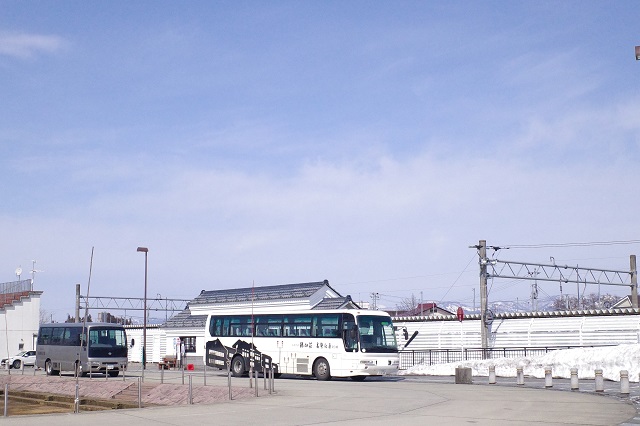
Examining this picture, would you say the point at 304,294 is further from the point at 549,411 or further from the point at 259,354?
the point at 549,411

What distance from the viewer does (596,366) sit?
3088 centimetres

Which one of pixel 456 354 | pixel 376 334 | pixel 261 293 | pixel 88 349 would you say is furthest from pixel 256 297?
pixel 376 334

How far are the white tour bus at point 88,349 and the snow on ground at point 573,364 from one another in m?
15.3

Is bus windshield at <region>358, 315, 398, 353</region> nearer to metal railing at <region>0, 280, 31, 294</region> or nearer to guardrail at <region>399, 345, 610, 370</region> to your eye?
guardrail at <region>399, 345, 610, 370</region>

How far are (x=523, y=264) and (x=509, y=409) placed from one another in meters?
35.0

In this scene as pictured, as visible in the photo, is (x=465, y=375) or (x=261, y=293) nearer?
(x=465, y=375)

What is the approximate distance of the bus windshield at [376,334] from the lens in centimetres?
3159

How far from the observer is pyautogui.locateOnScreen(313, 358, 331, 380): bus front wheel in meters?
32.2

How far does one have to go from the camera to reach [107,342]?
38000mm

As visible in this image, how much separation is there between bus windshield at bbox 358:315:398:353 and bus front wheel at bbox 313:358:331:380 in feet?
6.22

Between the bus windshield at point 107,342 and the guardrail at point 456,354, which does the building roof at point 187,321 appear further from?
the bus windshield at point 107,342

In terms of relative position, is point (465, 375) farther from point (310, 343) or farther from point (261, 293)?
point (261, 293)

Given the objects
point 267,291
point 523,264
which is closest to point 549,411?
Result: point 523,264

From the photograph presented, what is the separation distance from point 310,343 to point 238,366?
463 centimetres
